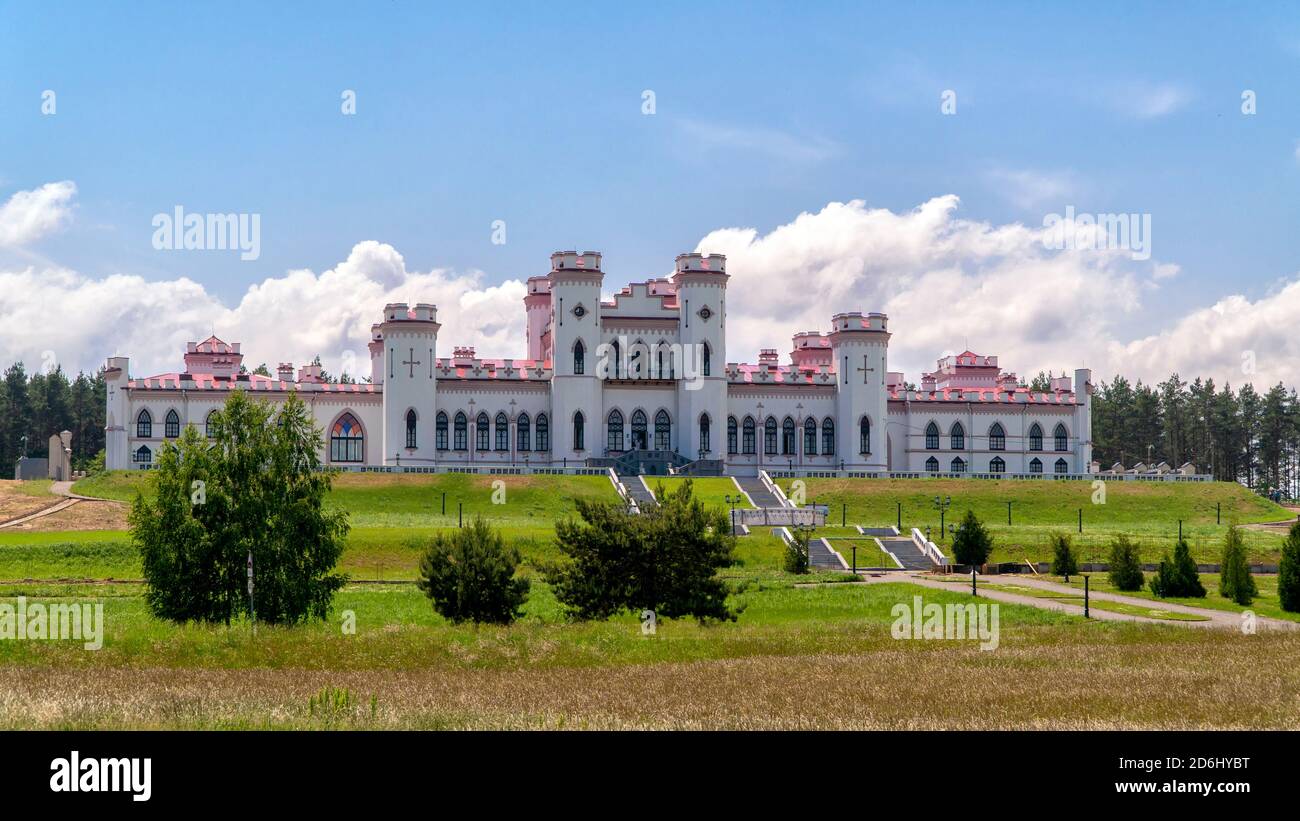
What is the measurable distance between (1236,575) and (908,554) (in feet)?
58.7

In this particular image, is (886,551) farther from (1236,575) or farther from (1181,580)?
(1236,575)

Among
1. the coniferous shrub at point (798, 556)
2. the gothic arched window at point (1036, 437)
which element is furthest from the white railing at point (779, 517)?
the gothic arched window at point (1036, 437)

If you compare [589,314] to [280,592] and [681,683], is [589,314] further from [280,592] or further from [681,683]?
[681,683]

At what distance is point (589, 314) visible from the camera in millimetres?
84812

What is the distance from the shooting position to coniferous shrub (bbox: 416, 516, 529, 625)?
31.0m

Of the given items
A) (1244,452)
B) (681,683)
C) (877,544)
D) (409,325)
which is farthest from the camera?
(1244,452)

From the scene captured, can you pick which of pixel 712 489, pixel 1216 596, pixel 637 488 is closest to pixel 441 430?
pixel 637 488

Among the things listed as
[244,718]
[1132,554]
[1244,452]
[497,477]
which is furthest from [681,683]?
[1244,452]

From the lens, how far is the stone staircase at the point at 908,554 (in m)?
53.4

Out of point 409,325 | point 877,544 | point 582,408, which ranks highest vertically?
point 409,325

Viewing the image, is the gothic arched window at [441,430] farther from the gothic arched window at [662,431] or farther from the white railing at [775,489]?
the white railing at [775,489]

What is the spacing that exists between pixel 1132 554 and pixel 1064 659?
82.7ft

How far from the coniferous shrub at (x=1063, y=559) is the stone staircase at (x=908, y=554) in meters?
5.30
